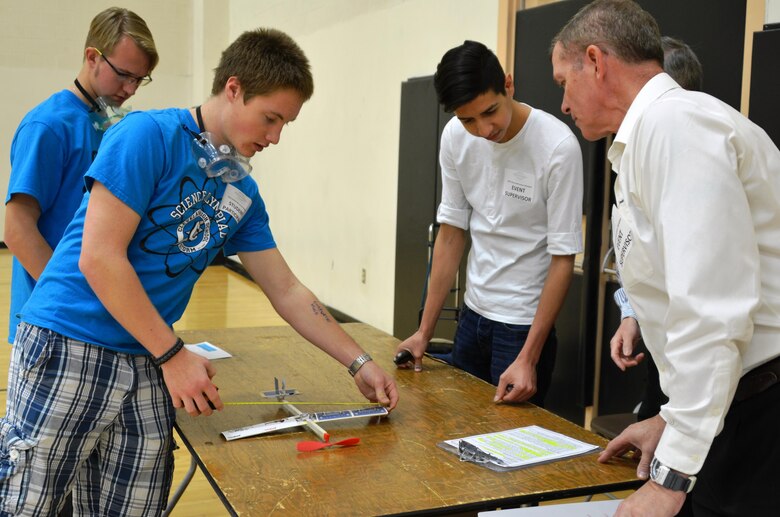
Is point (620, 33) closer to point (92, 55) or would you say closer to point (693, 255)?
point (693, 255)

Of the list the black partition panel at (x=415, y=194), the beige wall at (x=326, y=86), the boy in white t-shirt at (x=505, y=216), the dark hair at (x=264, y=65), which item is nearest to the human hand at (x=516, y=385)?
the boy in white t-shirt at (x=505, y=216)

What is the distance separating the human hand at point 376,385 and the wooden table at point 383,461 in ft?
0.12

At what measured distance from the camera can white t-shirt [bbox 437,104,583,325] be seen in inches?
81.0

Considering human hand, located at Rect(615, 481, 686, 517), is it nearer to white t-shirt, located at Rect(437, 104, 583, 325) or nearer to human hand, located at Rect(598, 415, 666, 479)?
human hand, located at Rect(598, 415, 666, 479)

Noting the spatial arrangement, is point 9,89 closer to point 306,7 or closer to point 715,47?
point 306,7

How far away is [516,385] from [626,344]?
28cm

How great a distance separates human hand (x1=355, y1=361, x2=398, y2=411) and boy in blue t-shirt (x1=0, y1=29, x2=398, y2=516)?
40 cm

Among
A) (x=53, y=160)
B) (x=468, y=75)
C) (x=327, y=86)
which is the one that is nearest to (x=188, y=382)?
(x=53, y=160)

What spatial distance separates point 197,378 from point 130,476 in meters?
0.29

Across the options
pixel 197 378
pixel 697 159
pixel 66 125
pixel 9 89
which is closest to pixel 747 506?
pixel 697 159

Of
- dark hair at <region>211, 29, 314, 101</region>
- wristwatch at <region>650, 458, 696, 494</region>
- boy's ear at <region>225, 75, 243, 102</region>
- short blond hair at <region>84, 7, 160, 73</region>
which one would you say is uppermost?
short blond hair at <region>84, 7, 160, 73</region>

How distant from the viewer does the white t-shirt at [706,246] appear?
3.31 feet

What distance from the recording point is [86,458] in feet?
5.10

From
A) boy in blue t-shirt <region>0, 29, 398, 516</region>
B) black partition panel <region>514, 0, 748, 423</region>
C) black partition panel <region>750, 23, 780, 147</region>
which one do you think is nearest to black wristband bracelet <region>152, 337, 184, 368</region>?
boy in blue t-shirt <region>0, 29, 398, 516</region>
